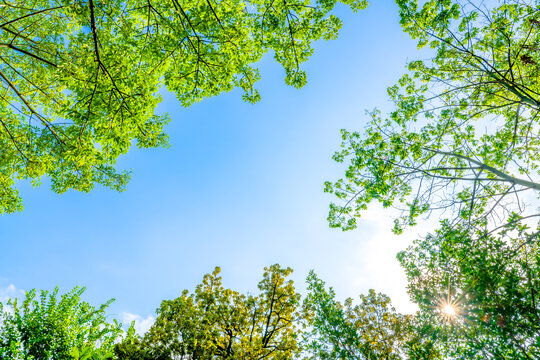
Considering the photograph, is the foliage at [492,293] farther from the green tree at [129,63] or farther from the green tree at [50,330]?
the green tree at [50,330]

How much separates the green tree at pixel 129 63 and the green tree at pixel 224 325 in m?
9.40

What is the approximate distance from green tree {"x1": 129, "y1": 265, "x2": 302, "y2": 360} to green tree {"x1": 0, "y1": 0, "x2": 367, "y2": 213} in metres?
9.40

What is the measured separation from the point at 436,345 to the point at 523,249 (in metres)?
5.20

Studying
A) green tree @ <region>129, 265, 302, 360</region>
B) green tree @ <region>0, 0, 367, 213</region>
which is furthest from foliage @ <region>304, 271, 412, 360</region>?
green tree @ <region>0, 0, 367, 213</region>

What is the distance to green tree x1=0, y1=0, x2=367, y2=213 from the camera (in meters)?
5.05

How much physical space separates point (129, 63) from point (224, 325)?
12711 millimetres

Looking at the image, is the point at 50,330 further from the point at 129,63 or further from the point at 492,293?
the point at 492,293

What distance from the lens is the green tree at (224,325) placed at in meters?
11.8

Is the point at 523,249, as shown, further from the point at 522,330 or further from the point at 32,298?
the point at 32,298

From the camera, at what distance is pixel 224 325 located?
12.4 metres

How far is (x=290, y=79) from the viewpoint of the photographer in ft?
21.0

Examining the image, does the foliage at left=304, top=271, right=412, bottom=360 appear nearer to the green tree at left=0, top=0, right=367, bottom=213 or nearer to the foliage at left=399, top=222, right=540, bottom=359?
the foliage at left=399, top=222, right=540, bottom=359

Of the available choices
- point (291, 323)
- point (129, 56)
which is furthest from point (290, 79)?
point (291, 323)

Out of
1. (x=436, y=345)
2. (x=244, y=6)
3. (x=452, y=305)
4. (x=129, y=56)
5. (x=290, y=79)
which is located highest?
(x=244, y=6)
